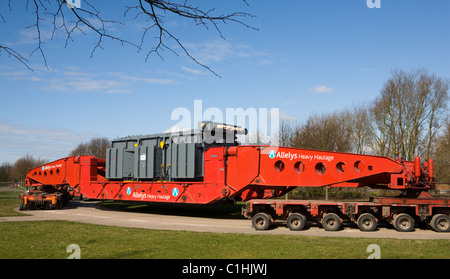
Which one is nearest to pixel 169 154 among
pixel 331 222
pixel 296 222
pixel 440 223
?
pixel 296 222

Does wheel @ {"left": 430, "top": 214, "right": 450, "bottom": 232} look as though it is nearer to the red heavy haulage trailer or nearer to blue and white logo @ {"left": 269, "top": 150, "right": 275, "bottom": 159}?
the red heavy haulage trailer

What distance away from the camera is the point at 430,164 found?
14.0 m

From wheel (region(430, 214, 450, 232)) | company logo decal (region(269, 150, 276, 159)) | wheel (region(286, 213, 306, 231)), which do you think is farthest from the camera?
company logo decal (region(269, 150, 276, 159))

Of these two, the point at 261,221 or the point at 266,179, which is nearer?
the point at 261,221

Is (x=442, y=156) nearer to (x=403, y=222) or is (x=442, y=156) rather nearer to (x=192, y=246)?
(x=403, y=222)

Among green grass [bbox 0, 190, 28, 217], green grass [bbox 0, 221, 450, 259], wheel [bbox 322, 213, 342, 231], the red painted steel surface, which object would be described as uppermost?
the red painted steel surface

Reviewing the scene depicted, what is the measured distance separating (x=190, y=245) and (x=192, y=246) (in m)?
0.16

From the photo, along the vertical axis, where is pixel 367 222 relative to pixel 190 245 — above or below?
above

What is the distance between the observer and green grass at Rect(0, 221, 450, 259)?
8852 millimetres

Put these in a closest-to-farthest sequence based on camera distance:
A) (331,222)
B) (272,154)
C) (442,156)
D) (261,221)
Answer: (331,222), (261,221), (272,154), (442,156)

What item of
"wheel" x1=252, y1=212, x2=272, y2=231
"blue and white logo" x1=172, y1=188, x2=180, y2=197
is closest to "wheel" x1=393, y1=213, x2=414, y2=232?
"wheel" x1=252, y1=212, x2=272, y2=231

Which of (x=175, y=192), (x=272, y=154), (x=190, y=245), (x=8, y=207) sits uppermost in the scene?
(x=272, y=154)

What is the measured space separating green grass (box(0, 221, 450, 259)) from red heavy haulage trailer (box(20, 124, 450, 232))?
2.46 meters

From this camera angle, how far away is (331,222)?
1372cm
